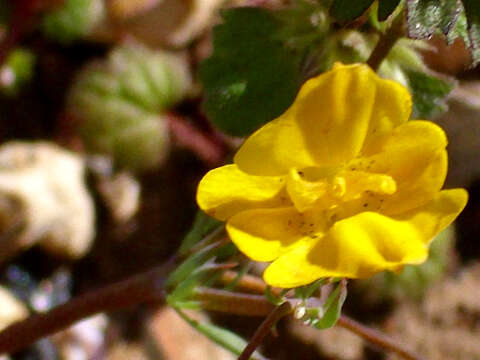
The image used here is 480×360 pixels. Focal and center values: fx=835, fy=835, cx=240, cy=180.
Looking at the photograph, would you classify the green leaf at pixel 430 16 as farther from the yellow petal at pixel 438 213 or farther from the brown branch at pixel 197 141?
the brown branch at pixel 197 141

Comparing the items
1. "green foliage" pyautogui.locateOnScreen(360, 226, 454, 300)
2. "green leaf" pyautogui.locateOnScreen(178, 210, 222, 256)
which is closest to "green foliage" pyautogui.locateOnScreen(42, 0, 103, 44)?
"green foliage" pyautogui.locateOnScreen(360, 226, 454, 300)

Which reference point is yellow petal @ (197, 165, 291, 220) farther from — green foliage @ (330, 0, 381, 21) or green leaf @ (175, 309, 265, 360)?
green leaf @ (175, 309, 265, 360)

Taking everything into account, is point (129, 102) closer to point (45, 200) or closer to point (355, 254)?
point (45, 200)

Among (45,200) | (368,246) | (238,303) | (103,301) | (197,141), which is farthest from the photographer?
(197,141)

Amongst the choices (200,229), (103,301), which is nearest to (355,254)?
(200,229)

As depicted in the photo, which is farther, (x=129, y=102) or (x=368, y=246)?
(x=129, y=102)

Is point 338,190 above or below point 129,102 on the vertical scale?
above

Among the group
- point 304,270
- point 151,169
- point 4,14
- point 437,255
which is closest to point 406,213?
point 304,270

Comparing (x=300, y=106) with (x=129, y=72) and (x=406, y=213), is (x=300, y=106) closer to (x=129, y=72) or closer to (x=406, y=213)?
(x=406, y=213)
